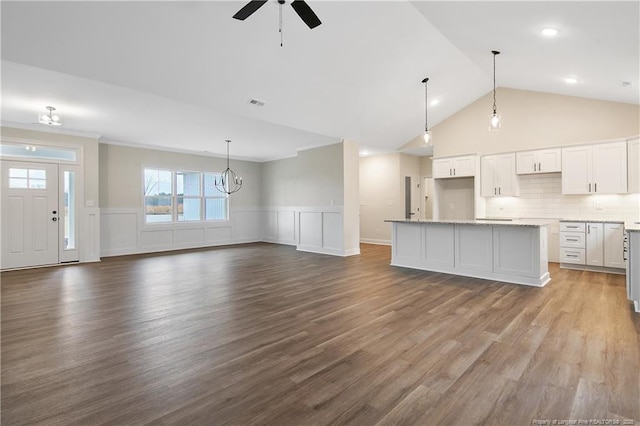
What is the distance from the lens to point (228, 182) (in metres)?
10.2

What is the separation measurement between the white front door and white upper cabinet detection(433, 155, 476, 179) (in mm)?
8413

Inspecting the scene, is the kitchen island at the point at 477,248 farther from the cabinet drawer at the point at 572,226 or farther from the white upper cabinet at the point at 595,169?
the white upper cabinet at the point at 595,169

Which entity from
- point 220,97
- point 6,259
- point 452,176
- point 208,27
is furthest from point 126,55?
point 452,176

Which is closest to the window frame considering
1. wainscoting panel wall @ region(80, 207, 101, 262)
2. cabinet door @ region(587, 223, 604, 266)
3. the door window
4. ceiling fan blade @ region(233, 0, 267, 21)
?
wainscoting panel wall @ region(80, 207, 101, 262)

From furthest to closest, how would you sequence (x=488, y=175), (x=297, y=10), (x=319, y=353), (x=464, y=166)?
(x=464, y=166), (x=488, y=175), (x=297, y=10), (x=319, y=353)

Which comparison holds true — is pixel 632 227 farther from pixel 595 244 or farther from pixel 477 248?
pixel 595 244

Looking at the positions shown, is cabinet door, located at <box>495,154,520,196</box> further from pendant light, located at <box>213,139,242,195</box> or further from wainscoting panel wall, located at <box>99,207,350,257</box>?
pendant light, located at <box>213,139,242,195</box>

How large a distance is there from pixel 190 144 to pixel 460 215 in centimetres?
699

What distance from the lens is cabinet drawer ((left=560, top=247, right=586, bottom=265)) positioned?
583 cm

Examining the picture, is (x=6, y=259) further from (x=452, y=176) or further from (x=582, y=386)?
(x=452, y=176)

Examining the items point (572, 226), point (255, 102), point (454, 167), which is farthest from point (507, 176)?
point (255, 102)

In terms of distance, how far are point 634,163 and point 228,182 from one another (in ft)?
31.1

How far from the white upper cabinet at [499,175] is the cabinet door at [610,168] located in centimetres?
133

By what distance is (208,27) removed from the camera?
3754 mm
